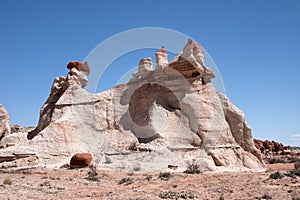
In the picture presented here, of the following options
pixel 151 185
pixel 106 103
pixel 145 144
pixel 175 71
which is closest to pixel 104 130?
pixel 106 103

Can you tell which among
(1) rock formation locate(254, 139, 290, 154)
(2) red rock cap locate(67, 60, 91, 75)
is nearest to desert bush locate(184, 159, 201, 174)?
(2) red rock cap locate(67, 60, 91, 75)

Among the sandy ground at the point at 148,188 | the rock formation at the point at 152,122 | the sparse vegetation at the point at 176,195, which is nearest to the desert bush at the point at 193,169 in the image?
the rock formation at the point at 152,122

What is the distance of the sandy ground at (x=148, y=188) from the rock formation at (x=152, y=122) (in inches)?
178

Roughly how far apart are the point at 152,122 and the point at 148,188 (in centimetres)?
835

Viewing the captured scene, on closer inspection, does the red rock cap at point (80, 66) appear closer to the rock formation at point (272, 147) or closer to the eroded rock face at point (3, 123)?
the eroded rock face at point (3, 123)

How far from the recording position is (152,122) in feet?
63.8

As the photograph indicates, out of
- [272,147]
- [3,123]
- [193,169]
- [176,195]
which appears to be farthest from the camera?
[272,147]

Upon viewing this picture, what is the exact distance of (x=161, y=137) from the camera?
18.9m

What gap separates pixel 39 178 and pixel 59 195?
12.0 ft

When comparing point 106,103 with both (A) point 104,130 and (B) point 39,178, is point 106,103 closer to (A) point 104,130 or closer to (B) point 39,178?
(A) point 104,130

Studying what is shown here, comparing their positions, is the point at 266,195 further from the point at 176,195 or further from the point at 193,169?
the point at 193,169

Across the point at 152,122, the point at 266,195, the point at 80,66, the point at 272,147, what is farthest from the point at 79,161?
the point at 272,147

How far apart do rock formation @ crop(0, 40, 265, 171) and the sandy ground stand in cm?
453

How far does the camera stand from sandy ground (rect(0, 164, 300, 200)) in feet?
31.5
